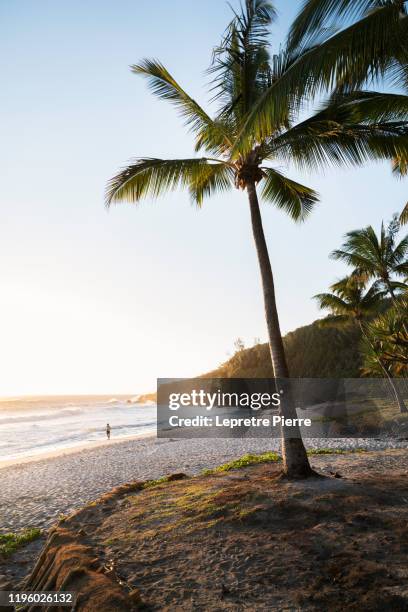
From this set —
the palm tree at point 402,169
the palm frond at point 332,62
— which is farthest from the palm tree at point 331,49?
the palm tree at point 402,169

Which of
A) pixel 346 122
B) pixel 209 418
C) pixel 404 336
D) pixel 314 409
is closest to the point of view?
Answer: pixel 346 122

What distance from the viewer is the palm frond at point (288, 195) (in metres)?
→ 8.41

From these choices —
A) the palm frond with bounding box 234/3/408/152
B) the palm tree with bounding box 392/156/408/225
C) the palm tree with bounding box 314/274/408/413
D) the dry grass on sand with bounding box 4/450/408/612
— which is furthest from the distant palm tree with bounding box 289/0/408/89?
the palm tree with bounding box 314/274/408/413

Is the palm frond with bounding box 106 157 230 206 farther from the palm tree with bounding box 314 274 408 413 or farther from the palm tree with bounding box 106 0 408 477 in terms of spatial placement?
the palm tree with bounding box 314 274 408 413

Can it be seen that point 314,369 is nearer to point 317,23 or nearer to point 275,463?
point 275,463

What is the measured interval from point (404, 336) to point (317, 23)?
953 centimetres

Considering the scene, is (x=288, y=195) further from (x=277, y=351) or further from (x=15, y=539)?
(x=15, y=539)

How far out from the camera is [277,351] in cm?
Answer: 673

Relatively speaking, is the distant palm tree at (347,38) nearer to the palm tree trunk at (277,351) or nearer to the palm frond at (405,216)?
the palm tree trunk at (277,351)

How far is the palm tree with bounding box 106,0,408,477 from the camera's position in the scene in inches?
254

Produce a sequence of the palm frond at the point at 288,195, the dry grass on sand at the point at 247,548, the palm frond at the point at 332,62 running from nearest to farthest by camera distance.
Result: the dry grass on sand at the point at 247,548 < the palm frond at the point at 332,62 < the palm frond at the point at 288,195

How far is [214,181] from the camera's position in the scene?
9.02 m

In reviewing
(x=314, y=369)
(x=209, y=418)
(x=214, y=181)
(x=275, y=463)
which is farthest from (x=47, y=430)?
(x=214, y=181)

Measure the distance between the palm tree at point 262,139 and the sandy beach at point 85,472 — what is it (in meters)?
5.44
